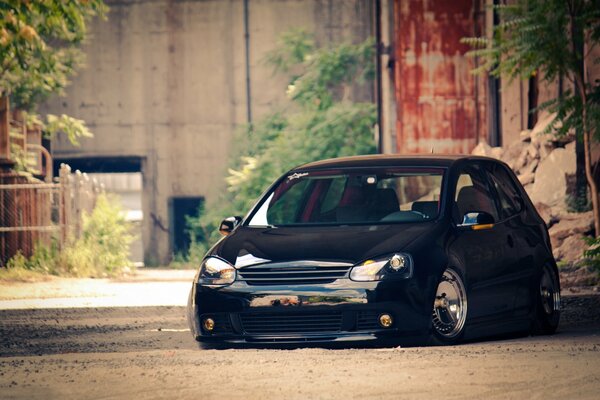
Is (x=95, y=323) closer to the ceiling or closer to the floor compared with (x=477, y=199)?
closer to the floor

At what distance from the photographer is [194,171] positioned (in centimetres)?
4188

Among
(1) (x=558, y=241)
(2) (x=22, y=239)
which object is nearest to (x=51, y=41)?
(2) (x=22, y=239)

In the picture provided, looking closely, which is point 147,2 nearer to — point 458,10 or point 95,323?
point 458,10

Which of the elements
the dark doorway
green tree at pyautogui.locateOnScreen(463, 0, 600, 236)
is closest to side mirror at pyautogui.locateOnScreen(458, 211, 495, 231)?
green tree at pyautogui.locateOnScreen(463, 0, 600, 236)

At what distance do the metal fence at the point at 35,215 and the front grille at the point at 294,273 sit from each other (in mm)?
17046

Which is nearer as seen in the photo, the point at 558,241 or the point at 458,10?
the point at 558,241

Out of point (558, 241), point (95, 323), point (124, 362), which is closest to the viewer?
point (124, 362)

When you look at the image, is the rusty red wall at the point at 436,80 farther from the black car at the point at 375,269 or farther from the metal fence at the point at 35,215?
the black car at the point at 375,269

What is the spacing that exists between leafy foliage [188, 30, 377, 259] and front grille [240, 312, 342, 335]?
945 inches

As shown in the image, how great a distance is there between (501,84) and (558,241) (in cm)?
663

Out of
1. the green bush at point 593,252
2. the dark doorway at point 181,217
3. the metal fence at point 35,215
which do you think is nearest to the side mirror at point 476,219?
the green bush at point 593,252

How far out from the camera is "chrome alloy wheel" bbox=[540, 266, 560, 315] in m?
12.4

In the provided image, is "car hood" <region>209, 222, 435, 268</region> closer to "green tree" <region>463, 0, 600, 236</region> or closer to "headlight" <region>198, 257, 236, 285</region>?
"headlight" <region>198, 257, 236, 285</region>

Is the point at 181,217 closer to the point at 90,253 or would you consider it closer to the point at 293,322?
the point at 90,253
